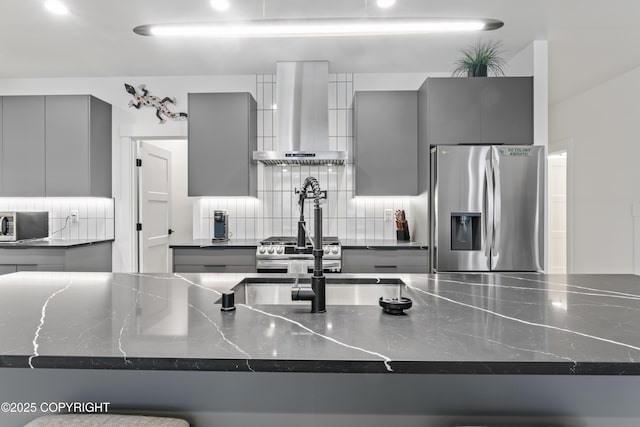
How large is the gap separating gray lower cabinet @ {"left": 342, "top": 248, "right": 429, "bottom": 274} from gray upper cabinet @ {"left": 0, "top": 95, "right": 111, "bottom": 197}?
100 inches

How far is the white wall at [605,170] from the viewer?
13.0 ft

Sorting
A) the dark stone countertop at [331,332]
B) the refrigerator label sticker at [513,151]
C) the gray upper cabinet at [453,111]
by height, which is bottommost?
the dark stone countertop at [331,332]

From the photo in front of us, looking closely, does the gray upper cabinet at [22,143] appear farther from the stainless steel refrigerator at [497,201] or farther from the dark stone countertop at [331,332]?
the stainless steel refrigerator at [497,201]

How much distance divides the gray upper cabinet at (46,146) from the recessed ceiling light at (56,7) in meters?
1.08

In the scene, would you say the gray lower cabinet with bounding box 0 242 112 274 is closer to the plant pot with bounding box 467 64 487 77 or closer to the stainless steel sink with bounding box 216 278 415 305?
the stainless steel sink with bounding box 216 278 415 305

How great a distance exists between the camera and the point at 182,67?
3820 mm

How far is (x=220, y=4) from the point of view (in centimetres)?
261

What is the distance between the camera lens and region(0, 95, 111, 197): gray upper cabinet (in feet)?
12.1

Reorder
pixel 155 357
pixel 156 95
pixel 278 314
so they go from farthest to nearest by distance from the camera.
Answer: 1. pixel 156 95
2. pixel 278 314
3. pixel 155 357

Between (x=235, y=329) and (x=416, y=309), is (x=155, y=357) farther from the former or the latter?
(x=416, y=309)

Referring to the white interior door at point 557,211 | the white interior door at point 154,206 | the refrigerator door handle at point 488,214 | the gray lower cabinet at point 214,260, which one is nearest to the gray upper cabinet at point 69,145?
the white interior door at point 154,206

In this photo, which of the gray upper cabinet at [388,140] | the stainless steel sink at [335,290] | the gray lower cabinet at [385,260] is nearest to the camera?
the stainless steel sink at [335,290]

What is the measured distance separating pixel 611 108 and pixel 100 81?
215 inches

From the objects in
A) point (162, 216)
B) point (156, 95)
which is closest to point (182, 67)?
point (156, 95)
